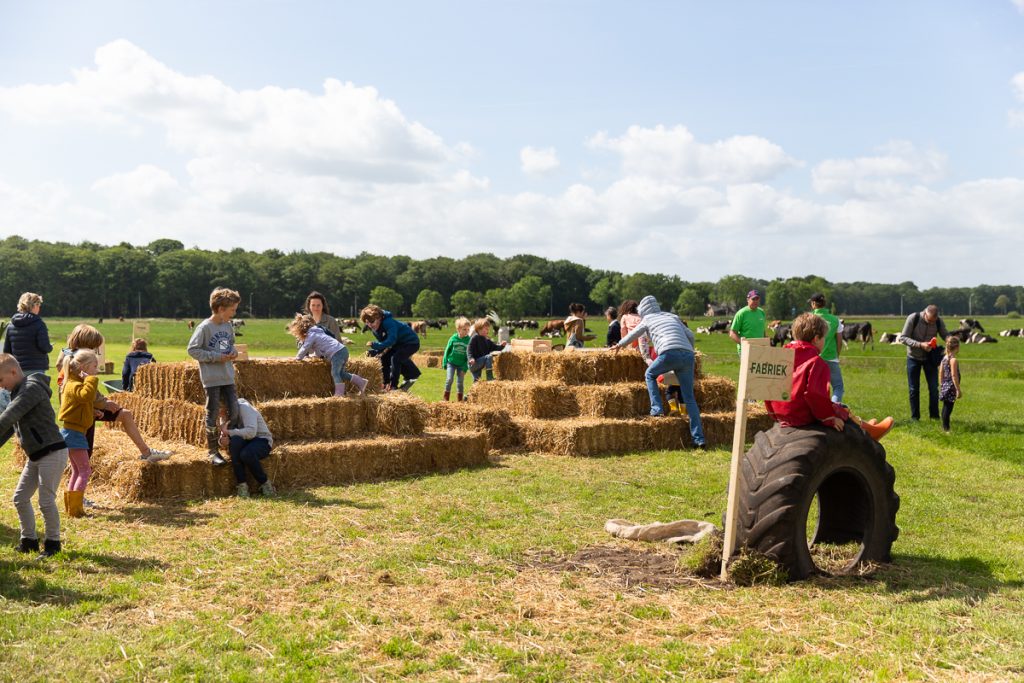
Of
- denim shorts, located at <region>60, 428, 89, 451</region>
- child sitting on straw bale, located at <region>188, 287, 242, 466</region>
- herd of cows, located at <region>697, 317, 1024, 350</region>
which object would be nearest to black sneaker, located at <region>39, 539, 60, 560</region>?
denim shorts, located at <region>60, 428, 89, 451</region>

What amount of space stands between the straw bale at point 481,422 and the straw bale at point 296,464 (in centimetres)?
105

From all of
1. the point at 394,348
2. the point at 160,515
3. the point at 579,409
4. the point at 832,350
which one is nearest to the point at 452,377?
the point at 394,348

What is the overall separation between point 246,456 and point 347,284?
437 ft

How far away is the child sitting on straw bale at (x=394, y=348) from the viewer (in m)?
13.9

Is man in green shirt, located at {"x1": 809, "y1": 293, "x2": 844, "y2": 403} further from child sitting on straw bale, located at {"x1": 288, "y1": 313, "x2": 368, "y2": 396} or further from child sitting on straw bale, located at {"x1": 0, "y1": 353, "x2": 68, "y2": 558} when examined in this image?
child sitting on straw bale, located at {"x1": 0, "y1": 353, "x2": 68, "y2": 558}

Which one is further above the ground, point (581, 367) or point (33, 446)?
point (581, 367)

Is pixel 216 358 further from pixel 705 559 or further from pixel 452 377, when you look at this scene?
pixel 452 377

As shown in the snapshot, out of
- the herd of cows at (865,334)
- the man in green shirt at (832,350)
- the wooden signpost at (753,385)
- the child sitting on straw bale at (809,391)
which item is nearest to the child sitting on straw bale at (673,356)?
the man in green shirt at (832,350)

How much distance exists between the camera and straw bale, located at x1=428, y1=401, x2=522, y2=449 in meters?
12.1

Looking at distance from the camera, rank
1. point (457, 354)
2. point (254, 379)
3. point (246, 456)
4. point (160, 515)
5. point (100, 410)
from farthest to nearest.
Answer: point (457, 354), point (254, 379), point (246, 456), point (100, 410), point (160, 515)

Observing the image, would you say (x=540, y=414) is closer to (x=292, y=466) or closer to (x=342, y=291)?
(x=292, y=466)

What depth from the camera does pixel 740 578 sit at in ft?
18.5

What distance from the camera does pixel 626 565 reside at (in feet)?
20.1

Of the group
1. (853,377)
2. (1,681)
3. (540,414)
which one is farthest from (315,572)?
(853,377)
